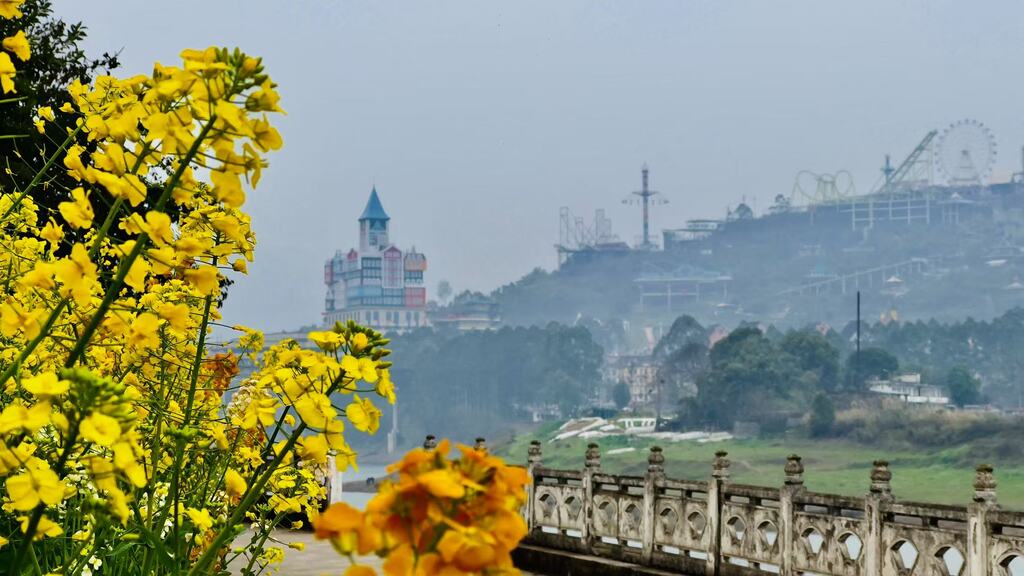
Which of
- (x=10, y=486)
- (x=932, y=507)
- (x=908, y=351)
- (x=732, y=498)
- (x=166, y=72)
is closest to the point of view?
(x=10, y=486)

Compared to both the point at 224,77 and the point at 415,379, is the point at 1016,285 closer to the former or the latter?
the point at 415,379

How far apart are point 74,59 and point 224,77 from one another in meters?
13.8

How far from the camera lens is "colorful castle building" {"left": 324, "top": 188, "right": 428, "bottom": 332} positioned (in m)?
161

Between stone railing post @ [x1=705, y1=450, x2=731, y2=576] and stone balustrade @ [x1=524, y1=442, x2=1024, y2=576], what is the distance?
0.01 m

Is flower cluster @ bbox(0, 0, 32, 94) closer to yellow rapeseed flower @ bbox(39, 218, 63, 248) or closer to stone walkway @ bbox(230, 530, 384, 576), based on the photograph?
yellow rapeseed flower @ bbox(39, 218, 63, 248)

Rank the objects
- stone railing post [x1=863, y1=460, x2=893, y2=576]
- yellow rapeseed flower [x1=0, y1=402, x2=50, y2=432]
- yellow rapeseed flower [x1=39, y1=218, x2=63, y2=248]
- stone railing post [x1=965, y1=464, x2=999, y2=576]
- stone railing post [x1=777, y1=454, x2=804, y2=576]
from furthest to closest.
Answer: stone railing post [x1=777, y1=454, x2=804, y2=576], stone railing post [x1=863, y1=460, x2=893, y2=576], stone railing post [x1=965, y1=464, x2=999, y2=576], yellow rapeseed flower [x1=39, y1=218, x2=63, y2=248], yellow rapeseed flower [x1=0, y1=402, x2=50, y2=432]

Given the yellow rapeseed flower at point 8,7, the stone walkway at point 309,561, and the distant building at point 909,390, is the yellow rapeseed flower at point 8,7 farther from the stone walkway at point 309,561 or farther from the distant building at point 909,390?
the distant building at point 909,390

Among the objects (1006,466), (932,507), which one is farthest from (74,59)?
(1006,466)

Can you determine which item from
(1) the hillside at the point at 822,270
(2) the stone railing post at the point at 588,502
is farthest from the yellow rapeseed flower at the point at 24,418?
(1) the hillside at the point at 822,270

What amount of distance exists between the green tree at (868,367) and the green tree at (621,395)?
2793 centimetres

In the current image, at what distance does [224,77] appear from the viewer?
236 centimetres

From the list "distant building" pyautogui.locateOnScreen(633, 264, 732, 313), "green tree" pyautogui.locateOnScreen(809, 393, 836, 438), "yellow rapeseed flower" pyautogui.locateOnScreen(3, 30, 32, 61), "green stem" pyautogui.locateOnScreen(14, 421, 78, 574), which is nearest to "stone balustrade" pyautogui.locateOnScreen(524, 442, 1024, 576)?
"yellow rapeseed flower" pyautogui.locateOnScreen(3, 30, 32, 61)

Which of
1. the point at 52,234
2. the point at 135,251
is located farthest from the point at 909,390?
the point at 135,251

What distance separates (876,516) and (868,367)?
100529mm
